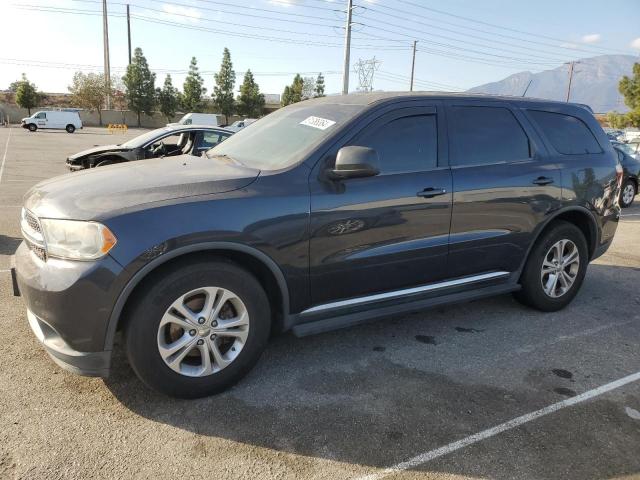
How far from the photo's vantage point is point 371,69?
75938 millimetres

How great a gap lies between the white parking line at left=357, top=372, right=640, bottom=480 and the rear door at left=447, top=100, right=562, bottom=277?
1192 mm

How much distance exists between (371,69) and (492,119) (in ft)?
251

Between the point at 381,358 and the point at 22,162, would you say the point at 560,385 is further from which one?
the point at 22,162

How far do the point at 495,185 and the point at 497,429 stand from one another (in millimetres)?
1948

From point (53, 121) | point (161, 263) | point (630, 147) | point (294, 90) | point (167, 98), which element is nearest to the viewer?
point (161, 263)

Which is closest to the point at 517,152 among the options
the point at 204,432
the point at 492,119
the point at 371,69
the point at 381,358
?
the point at 492,119

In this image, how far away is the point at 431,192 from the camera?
3.56 metres

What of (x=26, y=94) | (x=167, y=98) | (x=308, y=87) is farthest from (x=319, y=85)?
(x=26, y=94)

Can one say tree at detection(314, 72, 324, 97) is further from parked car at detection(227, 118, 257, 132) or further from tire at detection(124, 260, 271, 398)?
tire at detection(124, 260, 271, 398)

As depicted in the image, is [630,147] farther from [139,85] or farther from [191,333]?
[139,85]

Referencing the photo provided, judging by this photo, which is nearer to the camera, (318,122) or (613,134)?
(318,122)

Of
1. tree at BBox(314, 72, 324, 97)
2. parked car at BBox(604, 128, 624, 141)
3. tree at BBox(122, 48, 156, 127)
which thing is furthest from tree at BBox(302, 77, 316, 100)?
parked car at BBox(604, 128, 624, 141)

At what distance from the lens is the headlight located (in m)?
2.56

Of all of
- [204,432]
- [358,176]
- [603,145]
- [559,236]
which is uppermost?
[603,145]
